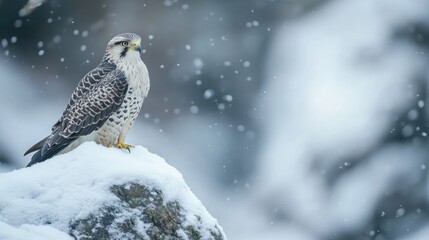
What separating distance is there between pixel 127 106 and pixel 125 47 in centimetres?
37

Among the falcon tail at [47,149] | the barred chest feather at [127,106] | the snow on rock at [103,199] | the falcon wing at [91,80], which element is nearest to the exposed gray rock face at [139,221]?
the snow on rock at [103,199]

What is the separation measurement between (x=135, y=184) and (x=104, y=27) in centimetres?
533

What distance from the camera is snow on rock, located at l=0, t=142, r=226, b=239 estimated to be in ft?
12.2

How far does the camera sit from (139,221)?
3830mm

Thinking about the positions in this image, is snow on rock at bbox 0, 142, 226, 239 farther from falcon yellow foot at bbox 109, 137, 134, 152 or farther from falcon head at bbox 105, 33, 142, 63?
falcon head at bbox 105, 33, 142, 63

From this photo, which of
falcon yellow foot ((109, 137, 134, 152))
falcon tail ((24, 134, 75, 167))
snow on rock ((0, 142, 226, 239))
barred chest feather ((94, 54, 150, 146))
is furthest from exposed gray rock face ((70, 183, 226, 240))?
barred chest feather ((94, 54, 150, 146))

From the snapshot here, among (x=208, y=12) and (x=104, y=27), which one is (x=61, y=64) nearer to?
(x=104, y=27)

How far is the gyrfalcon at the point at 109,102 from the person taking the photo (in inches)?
187

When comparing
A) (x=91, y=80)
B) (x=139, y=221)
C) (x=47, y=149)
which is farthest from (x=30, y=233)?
(x=91, y=80)

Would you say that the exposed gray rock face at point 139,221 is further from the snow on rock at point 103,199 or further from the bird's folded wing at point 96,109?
the bird's folded wing at point 96,109

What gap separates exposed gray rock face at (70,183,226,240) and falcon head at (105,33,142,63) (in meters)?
1.19

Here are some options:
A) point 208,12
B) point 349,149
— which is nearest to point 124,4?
point 208,12

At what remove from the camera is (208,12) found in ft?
30.8

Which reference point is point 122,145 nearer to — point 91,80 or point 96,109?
point 96,109
